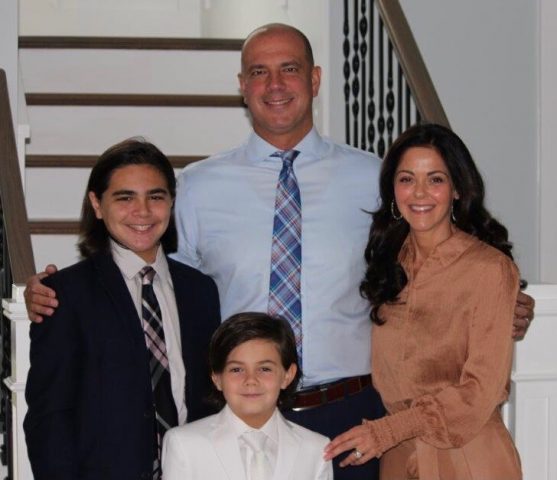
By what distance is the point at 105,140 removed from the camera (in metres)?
5.57

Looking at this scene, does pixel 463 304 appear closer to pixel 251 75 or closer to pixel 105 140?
pixel 251 75

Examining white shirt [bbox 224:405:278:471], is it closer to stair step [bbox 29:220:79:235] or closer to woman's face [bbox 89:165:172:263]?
woman's face [bbox 89:165:172:263]

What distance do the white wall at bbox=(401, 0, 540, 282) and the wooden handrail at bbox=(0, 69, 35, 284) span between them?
2.31 meters

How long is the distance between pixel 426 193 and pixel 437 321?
0.90 feet

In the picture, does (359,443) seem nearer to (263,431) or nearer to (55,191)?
(263,431)

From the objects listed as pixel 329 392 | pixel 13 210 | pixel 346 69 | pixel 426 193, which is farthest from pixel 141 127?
pixel 426 193

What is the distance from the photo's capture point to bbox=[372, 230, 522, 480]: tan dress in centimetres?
240

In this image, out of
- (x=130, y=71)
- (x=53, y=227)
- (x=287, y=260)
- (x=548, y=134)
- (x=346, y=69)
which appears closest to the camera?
(x=287, y=260)

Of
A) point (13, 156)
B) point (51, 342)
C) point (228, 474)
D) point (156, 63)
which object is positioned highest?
point (156, 63)

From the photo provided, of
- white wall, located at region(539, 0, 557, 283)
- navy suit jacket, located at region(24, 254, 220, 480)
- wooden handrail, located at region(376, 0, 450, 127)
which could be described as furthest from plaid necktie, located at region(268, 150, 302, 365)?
white wall, located at region(539, 0, 557, 283)

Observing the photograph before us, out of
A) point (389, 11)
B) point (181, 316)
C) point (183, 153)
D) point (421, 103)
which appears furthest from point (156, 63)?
point (181, 316)

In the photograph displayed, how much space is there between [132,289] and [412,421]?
64cm

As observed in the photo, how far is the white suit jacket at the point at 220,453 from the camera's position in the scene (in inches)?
93.4

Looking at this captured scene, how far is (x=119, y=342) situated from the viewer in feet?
7.90
